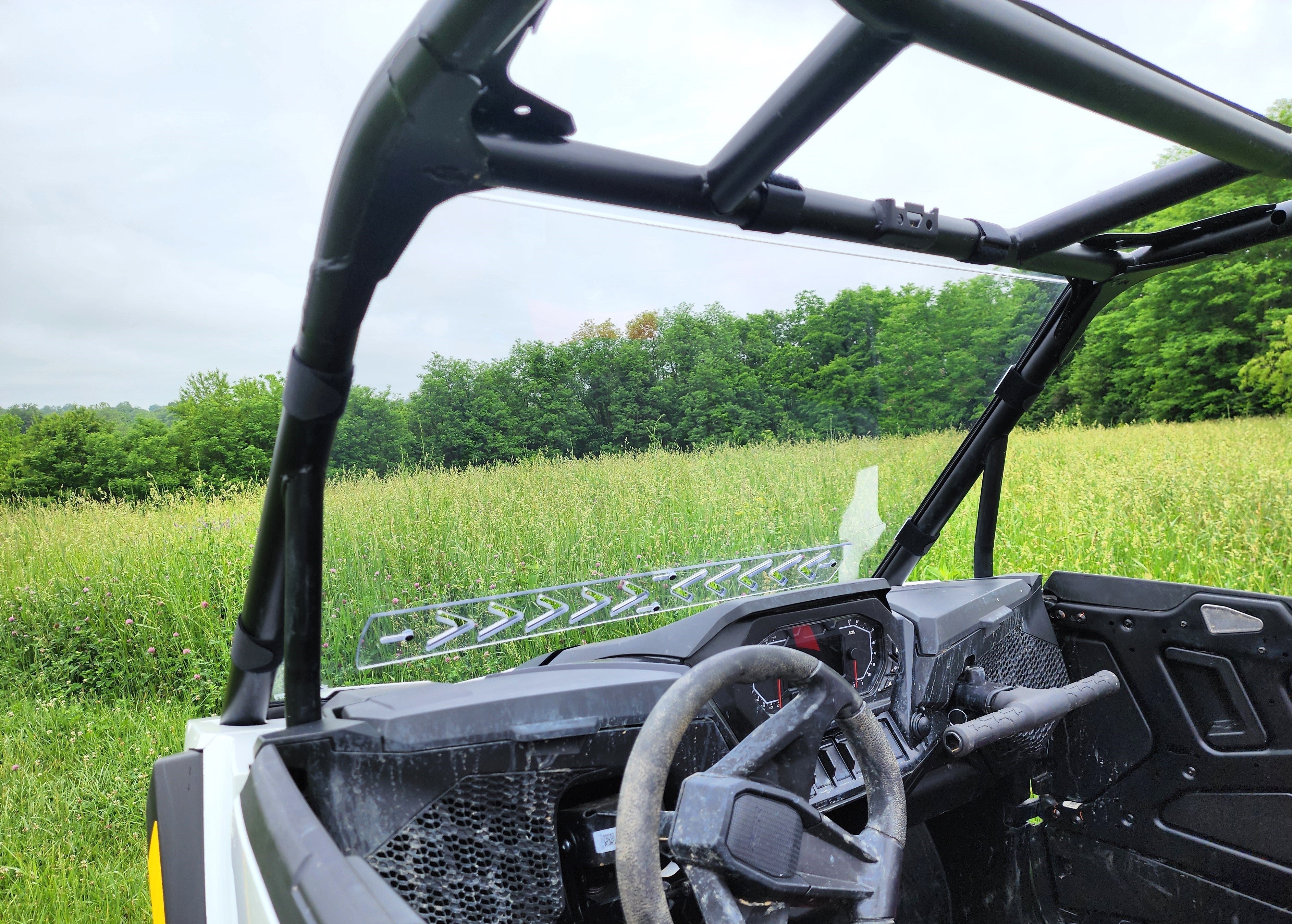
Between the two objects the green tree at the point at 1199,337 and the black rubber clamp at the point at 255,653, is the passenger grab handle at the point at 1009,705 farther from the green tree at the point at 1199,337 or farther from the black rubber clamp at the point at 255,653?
the green tree at the point at 1199,337

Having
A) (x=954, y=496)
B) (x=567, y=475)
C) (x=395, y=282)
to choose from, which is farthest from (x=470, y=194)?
(x=954, y=496)

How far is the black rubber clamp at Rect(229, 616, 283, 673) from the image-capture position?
1.32 meters

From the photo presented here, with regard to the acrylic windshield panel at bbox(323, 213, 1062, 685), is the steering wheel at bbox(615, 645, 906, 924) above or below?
below

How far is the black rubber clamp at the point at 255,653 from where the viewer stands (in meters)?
1.32

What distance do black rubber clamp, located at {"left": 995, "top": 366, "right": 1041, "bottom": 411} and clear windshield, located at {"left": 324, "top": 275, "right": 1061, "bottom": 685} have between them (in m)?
0.20

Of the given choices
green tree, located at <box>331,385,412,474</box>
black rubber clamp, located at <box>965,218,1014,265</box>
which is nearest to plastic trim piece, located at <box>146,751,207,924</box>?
green tree, located at <box>331,385,412,474</box>

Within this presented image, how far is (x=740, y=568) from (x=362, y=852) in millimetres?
1009

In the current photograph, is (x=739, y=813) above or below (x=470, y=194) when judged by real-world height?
below

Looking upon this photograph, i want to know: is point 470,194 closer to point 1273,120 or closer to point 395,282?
point 395,282

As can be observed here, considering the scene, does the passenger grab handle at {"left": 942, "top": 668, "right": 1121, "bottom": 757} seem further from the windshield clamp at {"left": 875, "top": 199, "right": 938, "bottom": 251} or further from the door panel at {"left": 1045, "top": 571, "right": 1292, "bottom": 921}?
the windshield clamp at {"left": 875, "top": 199, "right": 938, "bottom": 251}

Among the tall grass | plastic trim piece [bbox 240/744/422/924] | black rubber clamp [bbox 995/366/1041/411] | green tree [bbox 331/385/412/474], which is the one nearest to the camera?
plastic trim piece [bbox 240/744/422/924]

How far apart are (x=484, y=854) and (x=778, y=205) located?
126 centimetres

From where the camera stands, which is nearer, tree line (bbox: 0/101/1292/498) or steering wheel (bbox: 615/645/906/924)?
steering wheel (bbox: 615/645/906/924)

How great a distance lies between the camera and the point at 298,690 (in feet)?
4.32
